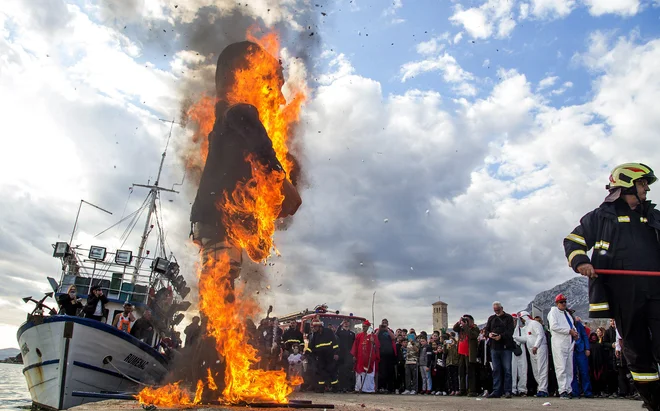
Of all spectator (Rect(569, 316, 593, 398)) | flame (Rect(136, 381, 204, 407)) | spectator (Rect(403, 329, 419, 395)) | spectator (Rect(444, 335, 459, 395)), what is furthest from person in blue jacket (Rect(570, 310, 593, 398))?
flame (Rect(136, 381, 204, 407))

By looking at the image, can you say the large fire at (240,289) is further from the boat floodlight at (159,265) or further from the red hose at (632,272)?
the boat floodlight at (159,265)

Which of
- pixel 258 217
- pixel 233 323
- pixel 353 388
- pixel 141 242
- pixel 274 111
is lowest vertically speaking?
pixel 353 388

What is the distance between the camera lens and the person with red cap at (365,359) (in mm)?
14430

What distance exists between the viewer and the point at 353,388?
51.4ft

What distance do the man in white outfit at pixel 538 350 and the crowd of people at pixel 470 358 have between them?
0.9 inches

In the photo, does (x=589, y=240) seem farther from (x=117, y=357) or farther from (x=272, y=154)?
(x=117, y=357)

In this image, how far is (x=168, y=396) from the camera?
687cm

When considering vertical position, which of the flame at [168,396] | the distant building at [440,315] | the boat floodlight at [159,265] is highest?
the distant building at [440,315]

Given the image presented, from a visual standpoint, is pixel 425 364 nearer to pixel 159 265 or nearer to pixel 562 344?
pixel 562 344

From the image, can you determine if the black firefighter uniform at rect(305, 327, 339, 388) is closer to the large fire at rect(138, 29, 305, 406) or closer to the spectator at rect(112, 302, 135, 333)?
the spectator at rect(112, 302, 135, 333)

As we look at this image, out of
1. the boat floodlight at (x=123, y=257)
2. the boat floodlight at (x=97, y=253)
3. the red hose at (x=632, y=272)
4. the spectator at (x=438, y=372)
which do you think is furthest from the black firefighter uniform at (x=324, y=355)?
the red hose at (x=632, y=272)

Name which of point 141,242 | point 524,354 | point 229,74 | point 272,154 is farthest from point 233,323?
point 141,242

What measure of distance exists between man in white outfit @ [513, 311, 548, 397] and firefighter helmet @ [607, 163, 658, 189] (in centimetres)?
731

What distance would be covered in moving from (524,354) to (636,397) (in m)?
2.51
